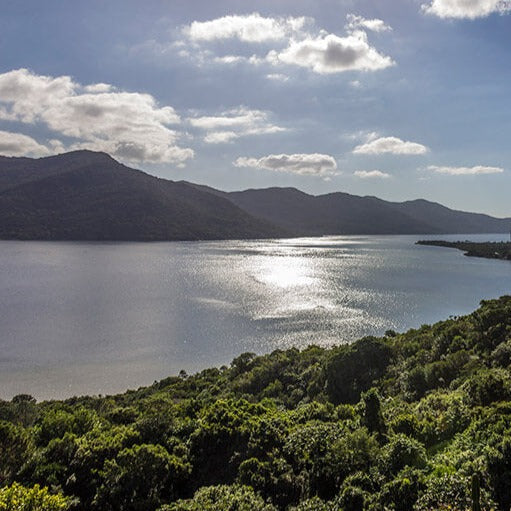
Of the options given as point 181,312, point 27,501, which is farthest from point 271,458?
point 181,312

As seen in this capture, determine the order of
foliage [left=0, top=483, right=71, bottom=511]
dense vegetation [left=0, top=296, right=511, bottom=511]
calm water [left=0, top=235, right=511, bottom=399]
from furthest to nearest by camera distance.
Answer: calm water [left=0, top=235, right=511, bottom=399] → dense vegetation [left=0, top=296, right=511, bottom=511] → foliage [left=0, top=483, right=71, bottom=511]

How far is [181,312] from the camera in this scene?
7750 centimetres

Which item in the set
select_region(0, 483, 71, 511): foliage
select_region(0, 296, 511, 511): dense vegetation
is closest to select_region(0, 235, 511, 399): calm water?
select_region(0, 296, 511, 511): dense vegetation

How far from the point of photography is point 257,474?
588 inches

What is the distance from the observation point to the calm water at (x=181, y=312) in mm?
50062

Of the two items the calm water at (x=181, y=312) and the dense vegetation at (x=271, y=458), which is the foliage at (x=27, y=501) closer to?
the dense vegetation at (x=271, y=458)

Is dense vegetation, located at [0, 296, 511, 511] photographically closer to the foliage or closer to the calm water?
the foliage

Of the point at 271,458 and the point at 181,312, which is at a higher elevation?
the point at 271,458

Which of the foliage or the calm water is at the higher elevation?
the foliage

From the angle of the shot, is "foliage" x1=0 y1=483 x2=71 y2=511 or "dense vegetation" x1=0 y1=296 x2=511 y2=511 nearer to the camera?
"foliage" x1=0 y1=483 x2=71 y2=511

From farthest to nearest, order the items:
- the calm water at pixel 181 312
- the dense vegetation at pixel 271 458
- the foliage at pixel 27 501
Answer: the calm water at pixel 181 312, the dense vegetation at pixel 271 458, the foliage at pixel 27 501

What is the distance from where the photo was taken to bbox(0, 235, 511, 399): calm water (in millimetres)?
50062

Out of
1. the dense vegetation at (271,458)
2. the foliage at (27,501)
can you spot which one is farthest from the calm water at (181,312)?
the foliage at (27,501)

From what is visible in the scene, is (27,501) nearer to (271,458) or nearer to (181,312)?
(271,458)
